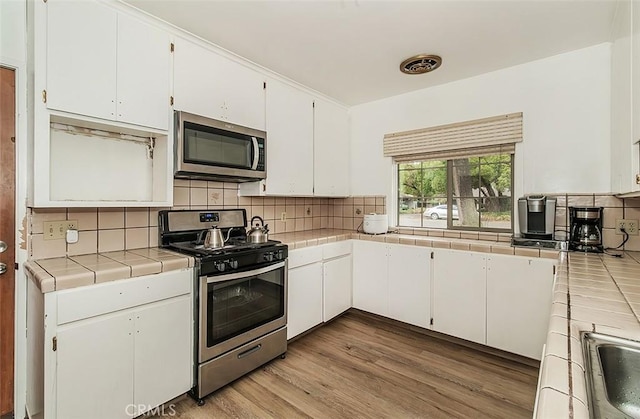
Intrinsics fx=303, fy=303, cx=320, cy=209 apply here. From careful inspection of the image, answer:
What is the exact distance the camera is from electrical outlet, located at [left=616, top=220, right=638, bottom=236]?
2.07 metres

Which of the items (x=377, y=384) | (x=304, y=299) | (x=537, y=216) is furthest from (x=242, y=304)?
(x=537, y=216)

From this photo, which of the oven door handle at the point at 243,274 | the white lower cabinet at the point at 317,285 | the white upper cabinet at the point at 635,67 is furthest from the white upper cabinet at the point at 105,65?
the white upper cabinet at the point at 635,67

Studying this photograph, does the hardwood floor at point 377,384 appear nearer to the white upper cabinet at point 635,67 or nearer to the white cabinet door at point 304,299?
the white cabinet door at point 304,299

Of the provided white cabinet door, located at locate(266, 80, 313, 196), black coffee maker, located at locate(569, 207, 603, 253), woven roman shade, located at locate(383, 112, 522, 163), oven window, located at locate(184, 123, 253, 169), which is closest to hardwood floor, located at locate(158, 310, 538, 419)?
black coffee maker, located at locate(569, 207, 603, 253)

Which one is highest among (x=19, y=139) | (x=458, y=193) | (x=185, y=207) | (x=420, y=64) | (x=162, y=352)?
(x=420, y=64)

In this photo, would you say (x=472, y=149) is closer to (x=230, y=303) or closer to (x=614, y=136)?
(x=614, y=136)

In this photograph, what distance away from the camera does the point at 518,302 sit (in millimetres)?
2215

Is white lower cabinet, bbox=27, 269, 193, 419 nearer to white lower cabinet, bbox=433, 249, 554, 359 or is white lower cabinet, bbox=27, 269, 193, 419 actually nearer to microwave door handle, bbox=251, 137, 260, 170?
microwave door handle, bbox=251, 137, 260, 170

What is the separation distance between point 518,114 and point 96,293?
315 centimetres

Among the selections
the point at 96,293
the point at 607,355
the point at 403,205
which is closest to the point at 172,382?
the point at 96,293

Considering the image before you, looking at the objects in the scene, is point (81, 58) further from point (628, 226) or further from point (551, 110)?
point (628, 226)

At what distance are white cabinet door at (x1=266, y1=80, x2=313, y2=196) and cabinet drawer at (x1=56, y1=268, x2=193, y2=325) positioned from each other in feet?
3.70

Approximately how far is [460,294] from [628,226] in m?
1.20

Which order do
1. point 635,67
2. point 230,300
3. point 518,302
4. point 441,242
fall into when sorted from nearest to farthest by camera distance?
point 635,67 → point 230,300 → point 518,302 → point 441,242
